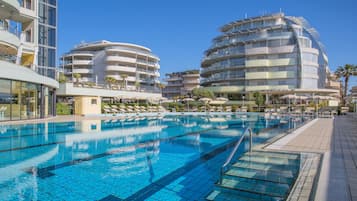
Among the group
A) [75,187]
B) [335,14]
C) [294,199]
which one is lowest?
[75,187]

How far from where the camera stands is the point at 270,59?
46.4 m

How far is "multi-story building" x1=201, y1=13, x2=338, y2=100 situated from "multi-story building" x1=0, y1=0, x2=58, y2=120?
34190 mm

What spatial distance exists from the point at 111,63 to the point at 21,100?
3303 cm

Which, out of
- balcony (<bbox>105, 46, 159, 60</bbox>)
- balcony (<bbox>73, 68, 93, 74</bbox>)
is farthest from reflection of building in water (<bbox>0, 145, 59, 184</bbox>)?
balcony (<bbox>73, 68, 93, 74</bbox>)

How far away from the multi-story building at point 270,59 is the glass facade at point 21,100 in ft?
115

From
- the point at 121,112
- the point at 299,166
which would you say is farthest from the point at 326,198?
the point at 121,112

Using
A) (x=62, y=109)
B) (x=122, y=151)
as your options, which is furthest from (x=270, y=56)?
(x=122, y=151)

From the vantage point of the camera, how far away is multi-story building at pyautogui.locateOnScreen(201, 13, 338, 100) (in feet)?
147

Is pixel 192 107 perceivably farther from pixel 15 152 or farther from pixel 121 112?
pixel 15 152

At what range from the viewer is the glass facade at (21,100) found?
54.9 ft

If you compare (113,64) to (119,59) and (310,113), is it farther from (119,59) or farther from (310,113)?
(310,113)

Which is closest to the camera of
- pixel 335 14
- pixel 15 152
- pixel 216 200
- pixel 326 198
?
pixel 326 198

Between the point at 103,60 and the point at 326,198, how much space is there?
51631 mm

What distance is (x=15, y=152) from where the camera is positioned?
8625 mm
